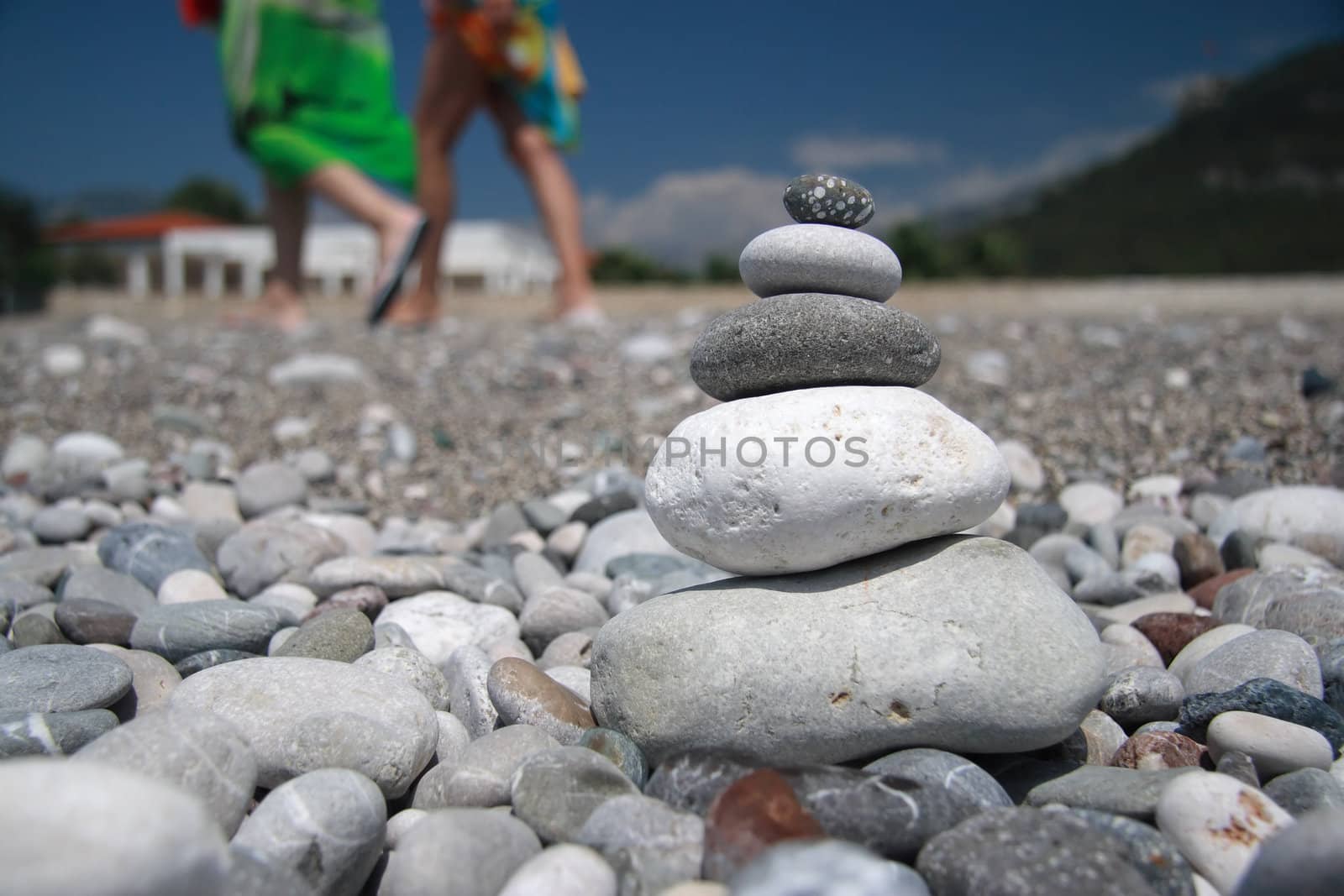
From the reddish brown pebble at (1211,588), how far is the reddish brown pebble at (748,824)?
202cm

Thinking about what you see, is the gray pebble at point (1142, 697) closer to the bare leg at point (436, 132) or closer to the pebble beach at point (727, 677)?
the pebble beach at point (727, 677)

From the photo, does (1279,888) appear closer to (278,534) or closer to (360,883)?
(360,883)

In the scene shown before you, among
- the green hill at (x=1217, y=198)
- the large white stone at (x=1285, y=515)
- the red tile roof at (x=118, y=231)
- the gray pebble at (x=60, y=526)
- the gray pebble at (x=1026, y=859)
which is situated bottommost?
the gray pebble at (x=60, y=526)

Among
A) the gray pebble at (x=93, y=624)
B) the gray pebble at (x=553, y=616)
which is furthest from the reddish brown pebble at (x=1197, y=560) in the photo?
the gray pebble at (x=93, y=624)

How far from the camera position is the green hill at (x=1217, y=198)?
1593 inches

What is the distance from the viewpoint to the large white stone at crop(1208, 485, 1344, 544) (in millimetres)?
3408

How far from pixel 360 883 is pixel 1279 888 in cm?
158

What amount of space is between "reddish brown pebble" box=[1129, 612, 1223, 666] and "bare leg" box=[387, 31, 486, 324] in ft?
21.8

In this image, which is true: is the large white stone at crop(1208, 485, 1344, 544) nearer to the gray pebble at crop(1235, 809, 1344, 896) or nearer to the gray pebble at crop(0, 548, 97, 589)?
the gray pebble at crop(1235, 809, 1344, 896)

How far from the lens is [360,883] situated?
5.89ft

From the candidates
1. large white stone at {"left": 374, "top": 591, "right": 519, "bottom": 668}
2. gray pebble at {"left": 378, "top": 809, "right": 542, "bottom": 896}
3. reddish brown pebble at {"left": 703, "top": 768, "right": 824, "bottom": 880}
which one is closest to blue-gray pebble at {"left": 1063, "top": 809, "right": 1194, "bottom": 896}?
reddish brown pebble at {"left": 703, "top": 768, "right": 824, "bottom": 880}

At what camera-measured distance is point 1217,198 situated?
182 ft

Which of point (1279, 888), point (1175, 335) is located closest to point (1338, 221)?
point (1175, 335)

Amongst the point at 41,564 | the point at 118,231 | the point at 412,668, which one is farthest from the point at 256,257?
the point at 412,668
